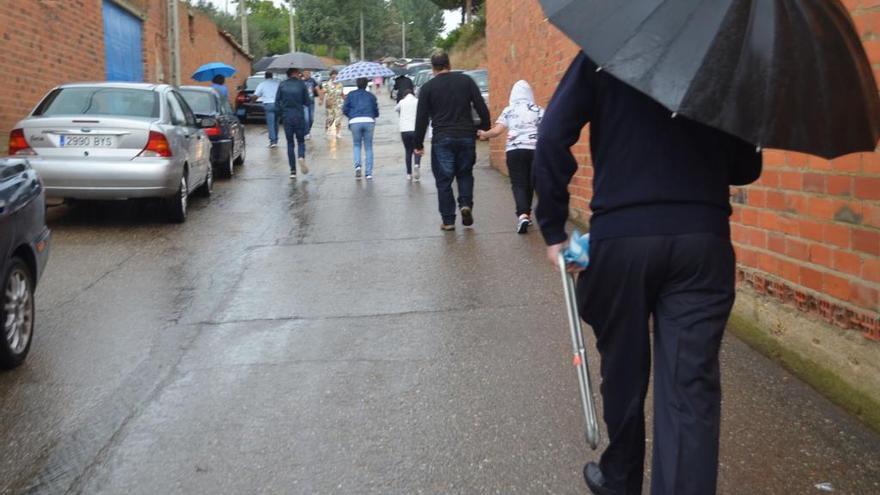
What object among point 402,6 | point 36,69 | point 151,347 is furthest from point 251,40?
point 402,6

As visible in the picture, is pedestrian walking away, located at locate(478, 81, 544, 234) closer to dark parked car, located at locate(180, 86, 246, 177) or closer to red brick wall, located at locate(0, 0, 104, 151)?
dark parked car, located at locate(180, 86, 246, 177)

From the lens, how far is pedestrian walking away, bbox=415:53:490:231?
31.2 ft

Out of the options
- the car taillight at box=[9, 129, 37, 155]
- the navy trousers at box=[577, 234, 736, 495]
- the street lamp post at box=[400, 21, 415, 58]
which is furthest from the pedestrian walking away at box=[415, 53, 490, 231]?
the street lamp post at box=[400, 21, 415, 58]

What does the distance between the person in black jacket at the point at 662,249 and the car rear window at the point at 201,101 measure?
13.6m

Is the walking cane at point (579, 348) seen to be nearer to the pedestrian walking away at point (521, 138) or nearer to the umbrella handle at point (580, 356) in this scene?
the umbrella handle at point (580, 356)

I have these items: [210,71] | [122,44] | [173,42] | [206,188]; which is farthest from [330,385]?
[210,71]

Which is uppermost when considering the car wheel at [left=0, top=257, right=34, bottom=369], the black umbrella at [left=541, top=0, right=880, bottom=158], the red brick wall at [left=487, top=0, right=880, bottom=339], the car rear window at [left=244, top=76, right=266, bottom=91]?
the car rear window at [left=244, top=76, right=266, bottom=91]

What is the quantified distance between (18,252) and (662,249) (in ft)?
13.5

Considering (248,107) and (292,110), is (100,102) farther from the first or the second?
(248,107)

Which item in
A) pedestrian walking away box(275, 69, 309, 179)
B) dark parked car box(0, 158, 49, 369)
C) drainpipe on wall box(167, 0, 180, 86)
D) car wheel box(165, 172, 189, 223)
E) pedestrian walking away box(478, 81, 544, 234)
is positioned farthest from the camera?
drainpipe on wall box(167, 0, 180, 86)

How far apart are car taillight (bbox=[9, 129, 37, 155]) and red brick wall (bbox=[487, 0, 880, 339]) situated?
7.28 metres

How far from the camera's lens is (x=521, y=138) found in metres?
9.35

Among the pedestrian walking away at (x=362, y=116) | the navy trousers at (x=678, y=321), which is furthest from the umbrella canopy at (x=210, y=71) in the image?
the navy trousers at (x=678, y=321)

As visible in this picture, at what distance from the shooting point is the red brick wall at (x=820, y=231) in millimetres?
4367
